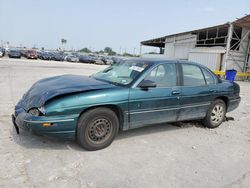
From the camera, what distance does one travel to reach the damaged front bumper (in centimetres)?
345

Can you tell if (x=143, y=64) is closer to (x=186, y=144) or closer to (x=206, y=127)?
(x=186, y=144)

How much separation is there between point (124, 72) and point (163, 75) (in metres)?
0.76

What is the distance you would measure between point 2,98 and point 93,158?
16.3ft

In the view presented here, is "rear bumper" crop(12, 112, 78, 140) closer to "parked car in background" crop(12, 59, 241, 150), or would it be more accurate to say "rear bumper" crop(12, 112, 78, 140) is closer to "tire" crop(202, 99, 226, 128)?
"parked car in background" crop(12, 59, 241, 150)

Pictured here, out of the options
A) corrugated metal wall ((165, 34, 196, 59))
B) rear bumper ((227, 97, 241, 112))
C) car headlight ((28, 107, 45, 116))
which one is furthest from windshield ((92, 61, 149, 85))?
corrugated metal wall ((165, 34, 196, 59))

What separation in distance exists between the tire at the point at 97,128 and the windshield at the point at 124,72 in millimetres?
718

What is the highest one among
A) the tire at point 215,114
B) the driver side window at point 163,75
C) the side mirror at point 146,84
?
the driver side window at point 163,75

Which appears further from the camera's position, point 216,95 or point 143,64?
point 216,95

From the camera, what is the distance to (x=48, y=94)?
365cm

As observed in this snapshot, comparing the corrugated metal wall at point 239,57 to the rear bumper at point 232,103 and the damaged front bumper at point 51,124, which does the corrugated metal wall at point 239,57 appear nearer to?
the rear bumper at point 232,103

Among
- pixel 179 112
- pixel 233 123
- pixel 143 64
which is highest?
pixel 143 64

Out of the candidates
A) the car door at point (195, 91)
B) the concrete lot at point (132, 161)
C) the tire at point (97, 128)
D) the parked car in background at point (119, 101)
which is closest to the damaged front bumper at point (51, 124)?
the parked car in background at point (119, 101)

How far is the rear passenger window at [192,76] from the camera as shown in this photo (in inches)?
192

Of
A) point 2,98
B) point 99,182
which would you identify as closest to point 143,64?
point 99,182
